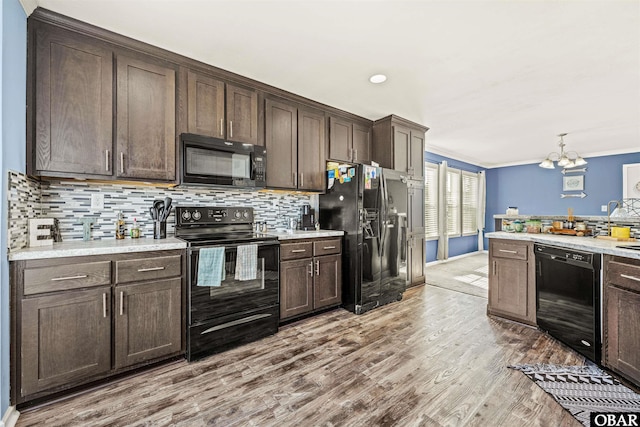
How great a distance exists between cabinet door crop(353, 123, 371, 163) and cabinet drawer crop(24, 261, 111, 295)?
3.03 meters

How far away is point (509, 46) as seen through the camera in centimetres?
227

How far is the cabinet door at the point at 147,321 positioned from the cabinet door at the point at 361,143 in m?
2.77

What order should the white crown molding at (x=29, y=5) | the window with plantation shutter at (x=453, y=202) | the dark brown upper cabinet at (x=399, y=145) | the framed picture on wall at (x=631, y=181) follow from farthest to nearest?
the window with plantation shutter at (x=453, y=202) < the framed picture on wall at (x=631, y=181) < the dark brown upper cabinet at (x=399, y=145) < the white crown molding at (x=29, y=5)

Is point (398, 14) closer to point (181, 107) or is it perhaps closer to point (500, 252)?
point (181, 107)

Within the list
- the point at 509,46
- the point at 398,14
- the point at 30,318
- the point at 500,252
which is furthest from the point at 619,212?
the point at 30,318

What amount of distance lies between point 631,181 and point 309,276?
7.33 m

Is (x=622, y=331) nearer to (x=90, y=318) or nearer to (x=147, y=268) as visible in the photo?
(x=147, y=268)

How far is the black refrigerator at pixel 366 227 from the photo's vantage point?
320 centimetres

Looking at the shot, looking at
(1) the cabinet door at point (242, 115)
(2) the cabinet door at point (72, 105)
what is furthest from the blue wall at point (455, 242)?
(2) the cabinet door at point (72, 105)

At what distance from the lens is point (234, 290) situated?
7.85 feet

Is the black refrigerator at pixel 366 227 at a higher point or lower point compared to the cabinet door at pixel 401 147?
lower

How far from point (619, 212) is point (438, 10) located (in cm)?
260

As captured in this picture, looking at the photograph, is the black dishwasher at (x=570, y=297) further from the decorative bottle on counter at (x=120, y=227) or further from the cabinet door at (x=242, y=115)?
the decorative bottle on counter at (x=120, y=227)

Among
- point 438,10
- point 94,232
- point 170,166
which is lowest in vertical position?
point 94,232
